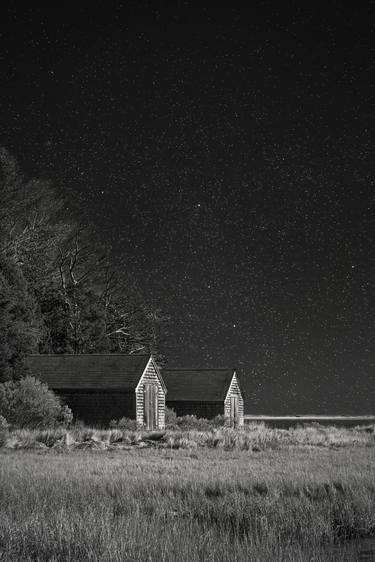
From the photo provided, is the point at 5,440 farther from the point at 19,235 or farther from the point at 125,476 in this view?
the point at 19,235

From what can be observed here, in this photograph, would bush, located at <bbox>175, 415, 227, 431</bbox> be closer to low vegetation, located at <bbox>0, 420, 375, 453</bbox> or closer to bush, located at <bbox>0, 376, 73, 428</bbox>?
low vegetation, located at <bbox>0, 420, 375, 453</bbox>

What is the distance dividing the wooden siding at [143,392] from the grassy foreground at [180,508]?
20629 mm

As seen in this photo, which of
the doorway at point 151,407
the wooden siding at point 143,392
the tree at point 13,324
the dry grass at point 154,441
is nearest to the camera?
the dry grass at point 154,441

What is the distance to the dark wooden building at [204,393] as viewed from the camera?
5388 cm

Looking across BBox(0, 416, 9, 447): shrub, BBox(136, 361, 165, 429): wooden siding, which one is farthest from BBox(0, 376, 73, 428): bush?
BBox(136, 361, 165, 429): wooden siding

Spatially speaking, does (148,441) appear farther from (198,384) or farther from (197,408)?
(198,384)

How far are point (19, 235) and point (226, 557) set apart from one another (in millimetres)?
41097

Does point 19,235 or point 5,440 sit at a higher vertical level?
point 19,235

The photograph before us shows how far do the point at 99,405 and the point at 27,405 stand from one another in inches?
345

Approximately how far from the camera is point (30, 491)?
14.3 meters

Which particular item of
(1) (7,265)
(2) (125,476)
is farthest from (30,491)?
(1) (7,265)

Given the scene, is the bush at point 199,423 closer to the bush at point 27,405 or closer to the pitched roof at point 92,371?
the pitched roof at point 92,371

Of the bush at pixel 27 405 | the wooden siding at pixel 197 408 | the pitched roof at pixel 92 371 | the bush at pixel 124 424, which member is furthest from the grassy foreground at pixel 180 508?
the wooden siding at pixel 197 408

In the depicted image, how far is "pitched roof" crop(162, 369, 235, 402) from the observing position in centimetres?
5431
